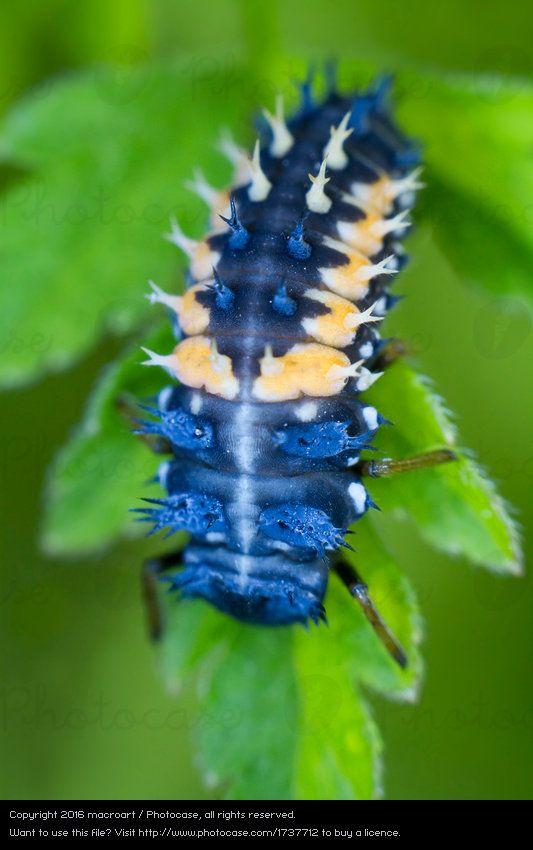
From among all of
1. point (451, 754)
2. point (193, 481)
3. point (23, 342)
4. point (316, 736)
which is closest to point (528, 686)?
point (451, 754)

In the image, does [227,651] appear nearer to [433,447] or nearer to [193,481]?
[193,481]

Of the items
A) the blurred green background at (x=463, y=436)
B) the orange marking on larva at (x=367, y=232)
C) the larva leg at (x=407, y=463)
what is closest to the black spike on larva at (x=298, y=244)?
the orange marking on larva at (x=367, y=232)

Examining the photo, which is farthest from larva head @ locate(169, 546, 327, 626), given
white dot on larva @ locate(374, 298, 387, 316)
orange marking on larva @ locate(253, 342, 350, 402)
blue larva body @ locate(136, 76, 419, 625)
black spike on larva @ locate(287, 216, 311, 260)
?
black spike on larva @ locate(287, 216, 311, 260)

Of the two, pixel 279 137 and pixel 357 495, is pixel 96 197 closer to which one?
pixel 279 137

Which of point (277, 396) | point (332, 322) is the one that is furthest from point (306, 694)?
point (332, 322)

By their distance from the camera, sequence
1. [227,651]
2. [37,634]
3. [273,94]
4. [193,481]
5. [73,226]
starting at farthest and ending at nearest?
1. [37,634]
2. [273,94]
3. [73,226]
4. [227,651]
5. [193,481]

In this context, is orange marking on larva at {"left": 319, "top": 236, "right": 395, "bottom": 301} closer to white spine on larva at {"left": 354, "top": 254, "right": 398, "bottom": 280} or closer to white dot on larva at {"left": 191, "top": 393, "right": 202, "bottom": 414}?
white spine on larva at {"left": 354, "top": 254, "right": 398, "bottom": 280}
